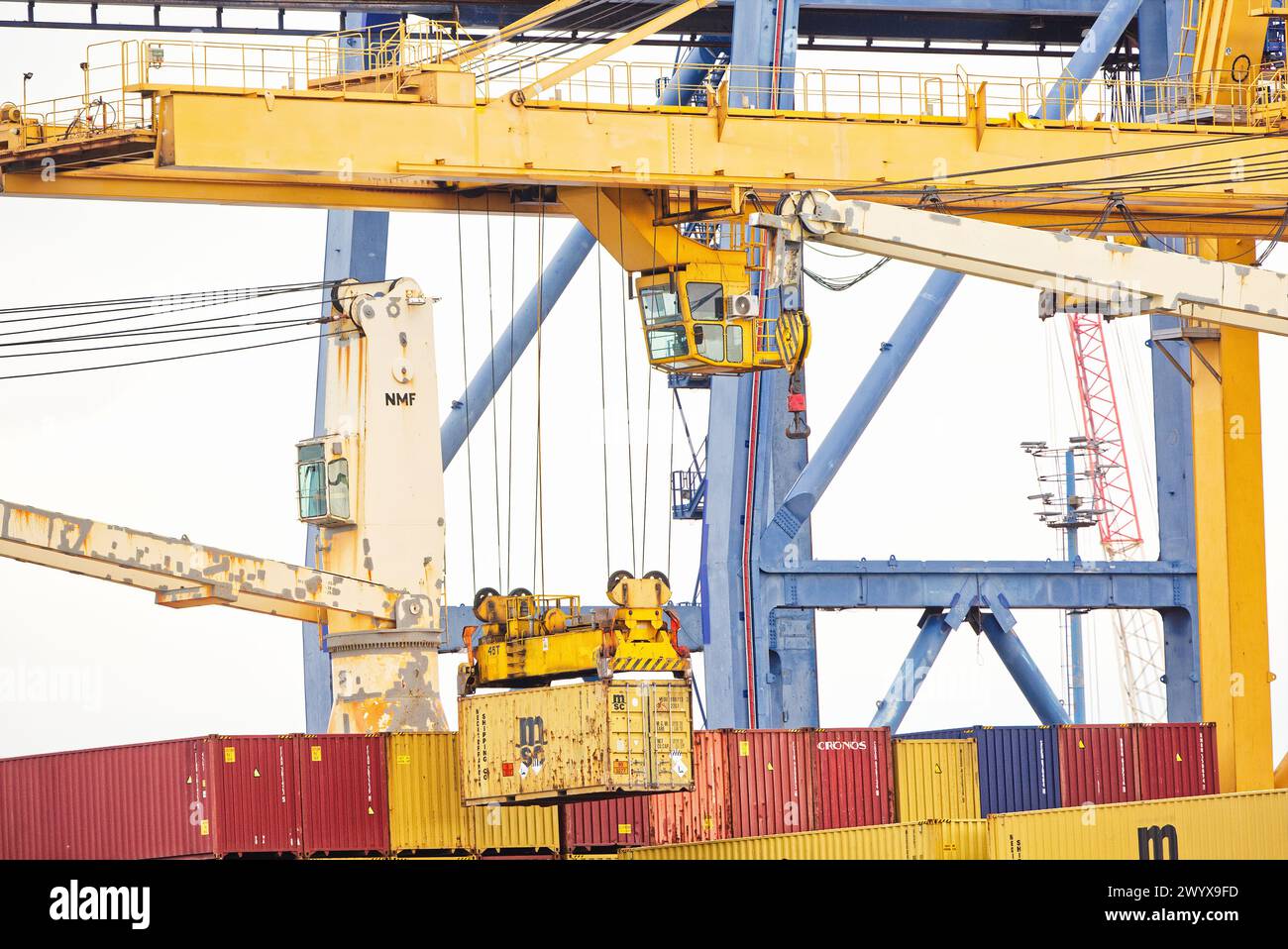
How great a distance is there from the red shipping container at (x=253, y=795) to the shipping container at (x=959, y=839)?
8484 millimetres

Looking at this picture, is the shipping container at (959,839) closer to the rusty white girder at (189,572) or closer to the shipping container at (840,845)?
the shipping container at (840,845)

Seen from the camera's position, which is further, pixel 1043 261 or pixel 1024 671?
pixel 1024 671

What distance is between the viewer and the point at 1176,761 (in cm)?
4006

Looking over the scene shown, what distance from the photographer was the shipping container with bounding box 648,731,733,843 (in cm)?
3559

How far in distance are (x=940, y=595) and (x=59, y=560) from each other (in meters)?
16.1

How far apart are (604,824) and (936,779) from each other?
5.45 metres

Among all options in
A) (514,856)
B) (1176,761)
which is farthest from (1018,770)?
(514,856)

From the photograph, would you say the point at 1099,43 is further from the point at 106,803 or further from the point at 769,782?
the point at 106,803

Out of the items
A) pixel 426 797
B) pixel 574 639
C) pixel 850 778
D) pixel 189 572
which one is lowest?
pixel 426 797

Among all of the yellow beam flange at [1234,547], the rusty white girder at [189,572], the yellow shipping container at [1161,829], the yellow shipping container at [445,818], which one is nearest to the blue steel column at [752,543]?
the rusty white girder at [189,572]

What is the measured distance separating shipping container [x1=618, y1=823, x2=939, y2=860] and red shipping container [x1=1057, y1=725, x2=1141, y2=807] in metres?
7.20

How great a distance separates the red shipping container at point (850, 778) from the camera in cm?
3672
